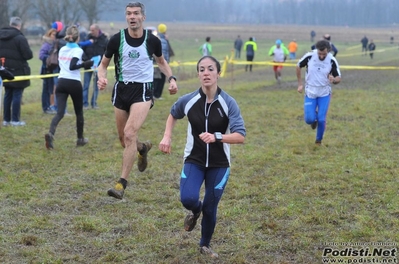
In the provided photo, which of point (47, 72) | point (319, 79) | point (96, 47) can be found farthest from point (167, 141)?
point (96, 47)

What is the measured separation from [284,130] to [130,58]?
6293 millimetres

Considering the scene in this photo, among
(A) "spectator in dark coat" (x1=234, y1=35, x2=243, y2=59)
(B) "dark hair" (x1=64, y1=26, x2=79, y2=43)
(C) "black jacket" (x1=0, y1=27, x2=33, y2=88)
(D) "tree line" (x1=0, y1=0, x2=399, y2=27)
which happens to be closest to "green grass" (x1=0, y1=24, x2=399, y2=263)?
(C) "black jacket" (x1=0, y1=27, x2=33, y2=88)

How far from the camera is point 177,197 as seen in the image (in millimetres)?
7914

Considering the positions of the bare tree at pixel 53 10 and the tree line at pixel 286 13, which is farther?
the tree line at pixel 286 13

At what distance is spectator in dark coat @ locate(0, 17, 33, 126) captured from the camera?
12414 millimetres

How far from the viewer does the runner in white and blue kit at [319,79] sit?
10.7m

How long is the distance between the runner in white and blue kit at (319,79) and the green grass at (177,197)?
0.68 metres

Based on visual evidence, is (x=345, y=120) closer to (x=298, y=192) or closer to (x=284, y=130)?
(x=284, y=130)

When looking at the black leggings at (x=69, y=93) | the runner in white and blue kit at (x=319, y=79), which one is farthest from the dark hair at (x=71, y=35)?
the runner in white and blue kit at (x=319, y=79)

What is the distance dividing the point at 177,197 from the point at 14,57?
20.7 feet

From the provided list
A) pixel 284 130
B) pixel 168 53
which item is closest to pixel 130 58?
pixel 284 130

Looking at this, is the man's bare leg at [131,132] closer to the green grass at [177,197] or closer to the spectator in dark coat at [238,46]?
the green grass at [177,197]

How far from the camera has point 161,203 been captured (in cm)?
767

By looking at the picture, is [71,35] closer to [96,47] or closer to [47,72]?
[47,72]
